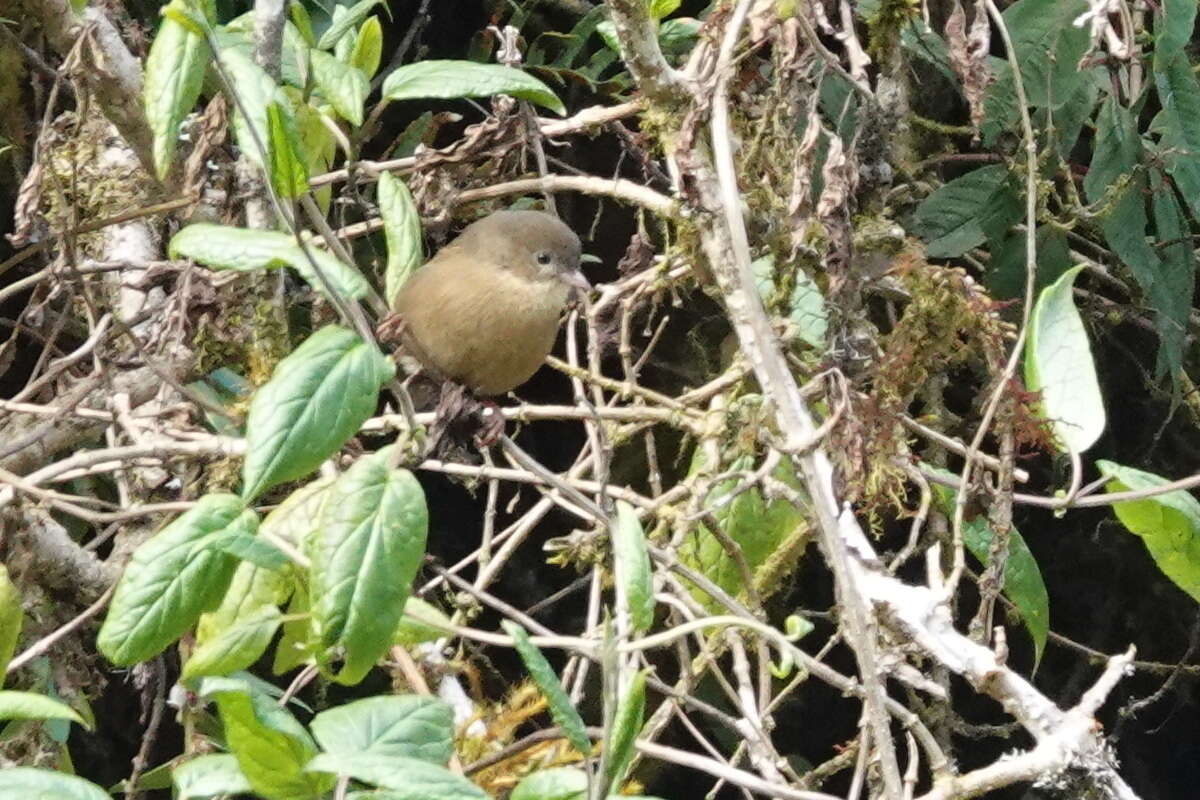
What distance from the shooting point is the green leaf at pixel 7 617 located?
67.4 inches

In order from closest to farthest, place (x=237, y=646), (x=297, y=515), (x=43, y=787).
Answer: (x=43, y=787) → (x=237, y=646) → (x=297, y=515)

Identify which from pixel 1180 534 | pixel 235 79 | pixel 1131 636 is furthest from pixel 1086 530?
pixel 235 79

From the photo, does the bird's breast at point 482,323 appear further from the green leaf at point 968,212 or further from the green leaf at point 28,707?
the green leaf at point 28,707

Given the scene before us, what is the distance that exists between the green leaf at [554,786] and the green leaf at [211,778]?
0.82 ft

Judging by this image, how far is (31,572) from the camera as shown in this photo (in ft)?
7.48

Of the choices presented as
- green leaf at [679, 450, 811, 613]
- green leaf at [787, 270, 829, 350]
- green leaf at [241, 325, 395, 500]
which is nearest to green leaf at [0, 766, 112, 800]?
green leaf at [241, 325, 395, 500]

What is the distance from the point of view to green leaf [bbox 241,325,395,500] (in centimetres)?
131

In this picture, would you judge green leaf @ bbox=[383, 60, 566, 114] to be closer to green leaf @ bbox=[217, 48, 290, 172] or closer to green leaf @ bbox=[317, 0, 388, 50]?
green leaf @ bbox=[317, 0, 388, 50]

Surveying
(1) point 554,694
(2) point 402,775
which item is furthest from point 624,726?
(2) point 402,775

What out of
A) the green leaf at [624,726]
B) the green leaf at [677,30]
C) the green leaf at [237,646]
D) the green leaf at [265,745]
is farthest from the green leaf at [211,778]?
the green leaf at [677,30]

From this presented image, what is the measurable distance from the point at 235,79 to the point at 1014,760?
3.23 feet

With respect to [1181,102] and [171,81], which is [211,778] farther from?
[1181,102]

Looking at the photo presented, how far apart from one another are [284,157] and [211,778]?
1.86 ft

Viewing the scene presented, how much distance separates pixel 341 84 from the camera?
1945 mm
